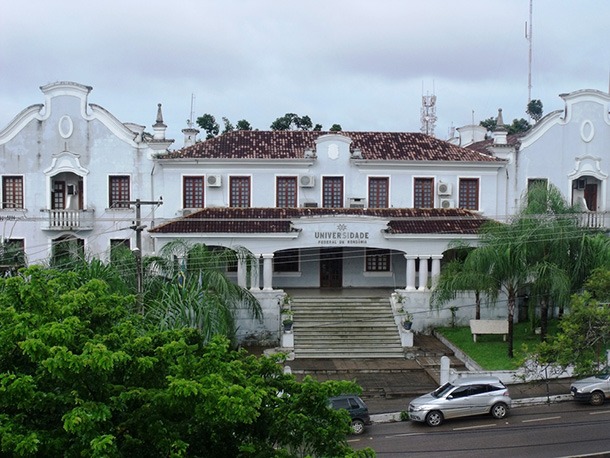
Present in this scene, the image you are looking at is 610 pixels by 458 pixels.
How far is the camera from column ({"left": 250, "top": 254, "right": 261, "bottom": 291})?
32406mm

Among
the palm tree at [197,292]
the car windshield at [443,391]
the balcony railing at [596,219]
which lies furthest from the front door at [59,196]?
the balcony railing at [596,219]

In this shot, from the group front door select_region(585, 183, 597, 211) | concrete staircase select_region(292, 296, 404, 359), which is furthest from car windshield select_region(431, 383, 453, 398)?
front door select_region(585, 183, 597, 211)

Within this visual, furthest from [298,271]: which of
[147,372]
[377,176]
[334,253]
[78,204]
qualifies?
[147,372]

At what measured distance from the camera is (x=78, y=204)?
3550 centimetres

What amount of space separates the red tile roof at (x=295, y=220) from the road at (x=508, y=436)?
1097cm

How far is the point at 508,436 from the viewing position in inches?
837

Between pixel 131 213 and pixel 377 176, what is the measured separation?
473 inches

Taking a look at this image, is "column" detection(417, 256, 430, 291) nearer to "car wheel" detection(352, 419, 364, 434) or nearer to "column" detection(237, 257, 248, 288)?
"column" detection(237, 257, 248, 288)

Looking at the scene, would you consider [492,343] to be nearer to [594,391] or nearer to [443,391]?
[594,391]

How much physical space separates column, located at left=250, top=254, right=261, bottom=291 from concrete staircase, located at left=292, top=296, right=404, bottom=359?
190cm

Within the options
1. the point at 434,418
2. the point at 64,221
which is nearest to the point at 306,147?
the point at 64,221

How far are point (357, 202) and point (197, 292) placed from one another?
1193cm

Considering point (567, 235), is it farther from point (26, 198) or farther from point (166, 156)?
point (26, 198)

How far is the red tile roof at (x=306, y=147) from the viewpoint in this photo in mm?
35500
